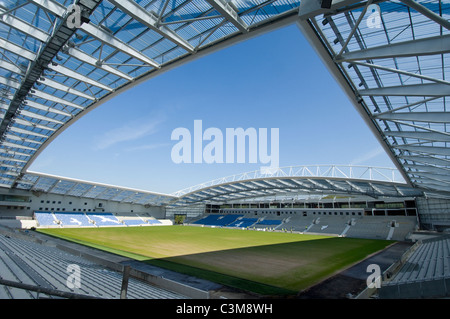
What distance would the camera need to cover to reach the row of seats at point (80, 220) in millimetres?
46412

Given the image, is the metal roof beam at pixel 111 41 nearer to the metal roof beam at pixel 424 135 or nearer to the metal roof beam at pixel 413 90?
the metal roof beam at pixel 413 90

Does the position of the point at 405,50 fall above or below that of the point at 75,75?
below

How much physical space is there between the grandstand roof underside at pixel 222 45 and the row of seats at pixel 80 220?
34951 millimetres

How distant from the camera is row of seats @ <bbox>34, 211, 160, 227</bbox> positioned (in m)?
46.4

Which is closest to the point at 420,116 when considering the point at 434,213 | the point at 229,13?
the point at 229,13

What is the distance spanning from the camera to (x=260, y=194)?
207 ft

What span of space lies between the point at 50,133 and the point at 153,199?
4038cm

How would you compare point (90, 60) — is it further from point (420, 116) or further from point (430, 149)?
point (430, 149)

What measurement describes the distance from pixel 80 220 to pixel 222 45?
54404 millimetres

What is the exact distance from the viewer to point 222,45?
11.1 meters

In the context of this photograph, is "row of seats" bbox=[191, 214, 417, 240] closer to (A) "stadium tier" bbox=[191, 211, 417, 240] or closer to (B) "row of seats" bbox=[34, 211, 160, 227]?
(A) "stadium tier" bbox=[191, 211, 417, 240]
